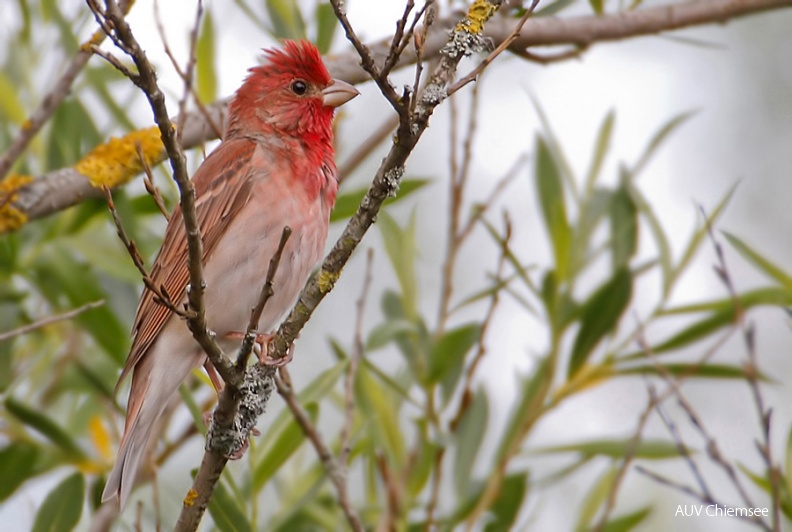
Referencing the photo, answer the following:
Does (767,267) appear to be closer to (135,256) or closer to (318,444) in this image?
(318,444)

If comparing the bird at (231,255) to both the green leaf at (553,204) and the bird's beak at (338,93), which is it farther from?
the green leaf at (553,204)

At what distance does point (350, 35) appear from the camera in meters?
3.00

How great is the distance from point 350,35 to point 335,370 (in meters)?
2.00

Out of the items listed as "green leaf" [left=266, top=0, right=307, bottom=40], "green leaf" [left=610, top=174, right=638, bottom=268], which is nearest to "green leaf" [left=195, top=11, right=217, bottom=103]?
"green leaf" [left=266, top=0, right=307, bottom=40]

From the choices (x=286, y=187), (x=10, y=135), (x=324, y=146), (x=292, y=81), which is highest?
(x=10, y=135)

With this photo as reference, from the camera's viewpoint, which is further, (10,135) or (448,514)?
(10,135)

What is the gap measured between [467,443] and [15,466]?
1931 millimetres

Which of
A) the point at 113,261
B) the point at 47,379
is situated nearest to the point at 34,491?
the point at 47,379

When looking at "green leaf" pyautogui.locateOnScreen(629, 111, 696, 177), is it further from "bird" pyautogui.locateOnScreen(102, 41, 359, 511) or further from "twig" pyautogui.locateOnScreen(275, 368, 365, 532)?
"twig" pyautogui.locateOnScreen(275, 368, 365, 532)

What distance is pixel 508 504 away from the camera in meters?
4.72

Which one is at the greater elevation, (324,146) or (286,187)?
(324,146)

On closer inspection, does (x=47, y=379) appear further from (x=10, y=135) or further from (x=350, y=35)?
(x=350, y=35)

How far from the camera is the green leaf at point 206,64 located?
A: 5684mm

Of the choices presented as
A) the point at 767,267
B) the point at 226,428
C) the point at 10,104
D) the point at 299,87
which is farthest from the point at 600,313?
the point at 10,104
